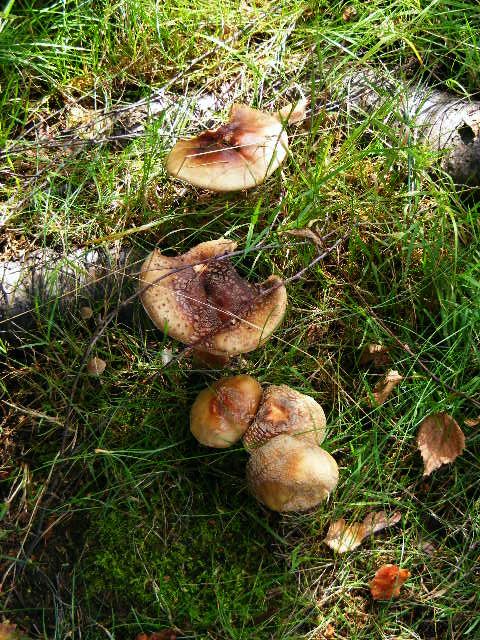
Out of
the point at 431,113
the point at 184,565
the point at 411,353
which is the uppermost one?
the point at 431,113

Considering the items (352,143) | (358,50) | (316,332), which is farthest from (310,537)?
(358,50)

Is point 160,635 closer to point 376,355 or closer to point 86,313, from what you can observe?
point 86,313

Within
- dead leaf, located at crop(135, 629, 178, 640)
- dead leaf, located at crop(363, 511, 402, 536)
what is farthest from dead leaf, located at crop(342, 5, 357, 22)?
dead leaf, located at crop(135, 629, 178, 640)

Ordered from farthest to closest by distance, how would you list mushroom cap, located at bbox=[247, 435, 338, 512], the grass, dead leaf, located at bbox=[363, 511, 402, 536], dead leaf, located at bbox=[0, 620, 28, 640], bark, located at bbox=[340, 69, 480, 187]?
bark, located at bbox=[340, 69, 480, 187] < dead leaf, located at bbox=[363, 511, 402, 536] < the grass < dead leaf, located at bbox=[0, 620, 28, 640] < mushroom cap, located at bbox=[247, 435, 338, 512]

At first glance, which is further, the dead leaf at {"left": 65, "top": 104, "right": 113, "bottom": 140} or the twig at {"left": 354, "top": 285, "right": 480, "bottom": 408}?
the dead leaf at {"left": 65, "top": 104, "right": 113, "bottom": 140}

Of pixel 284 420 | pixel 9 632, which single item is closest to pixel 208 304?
pixel 284 420

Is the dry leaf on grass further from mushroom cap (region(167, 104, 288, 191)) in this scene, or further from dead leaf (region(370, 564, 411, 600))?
mushroom cap (region(167, 104, 288, 191))
